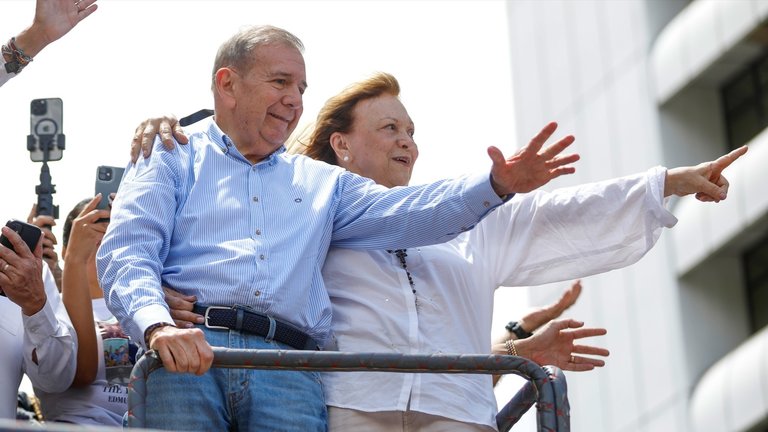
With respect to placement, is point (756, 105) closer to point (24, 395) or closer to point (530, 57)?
point (530, 57)

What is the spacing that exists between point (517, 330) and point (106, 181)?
1775 millimetres

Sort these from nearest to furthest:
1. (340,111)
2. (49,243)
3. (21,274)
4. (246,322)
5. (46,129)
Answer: (246,322) → (21,274) → (340,111) → (49,243) → (46,129)

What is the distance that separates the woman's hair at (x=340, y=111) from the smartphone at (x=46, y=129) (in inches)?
76.3

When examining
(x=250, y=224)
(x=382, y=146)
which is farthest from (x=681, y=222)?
(x=250, y=224)

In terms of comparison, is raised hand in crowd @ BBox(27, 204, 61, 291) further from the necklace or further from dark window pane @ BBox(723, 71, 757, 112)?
dark window pane @ BBox(723, 71, 757, 112)

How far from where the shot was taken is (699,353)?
22203 millimetres

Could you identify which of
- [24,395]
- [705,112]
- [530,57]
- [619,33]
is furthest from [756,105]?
[24,395]

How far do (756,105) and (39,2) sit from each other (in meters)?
18.0

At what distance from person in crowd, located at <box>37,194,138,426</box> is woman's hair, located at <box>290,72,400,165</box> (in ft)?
3.01

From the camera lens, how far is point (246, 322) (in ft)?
16.9

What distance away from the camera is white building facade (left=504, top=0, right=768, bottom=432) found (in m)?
21.5

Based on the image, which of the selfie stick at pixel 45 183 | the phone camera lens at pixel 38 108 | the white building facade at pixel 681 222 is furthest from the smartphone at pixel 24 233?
the white building facade at pixel 681 222

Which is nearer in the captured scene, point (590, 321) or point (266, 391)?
point (266, 391)

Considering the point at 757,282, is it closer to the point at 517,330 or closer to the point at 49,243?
the point at 517,330
